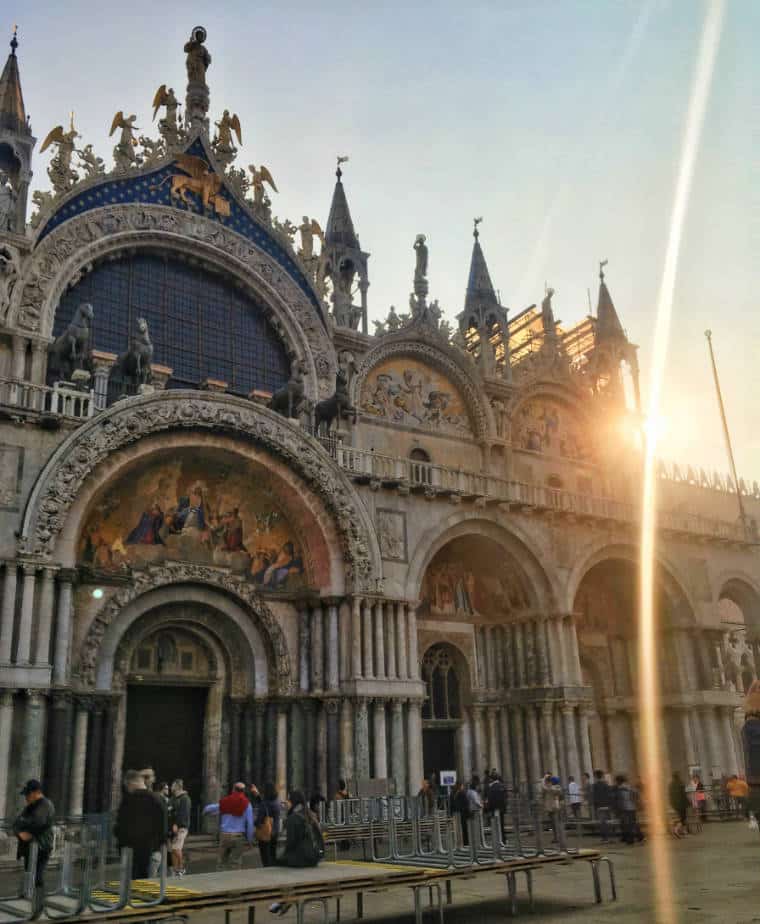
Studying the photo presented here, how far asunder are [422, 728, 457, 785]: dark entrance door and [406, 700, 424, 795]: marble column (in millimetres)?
3185

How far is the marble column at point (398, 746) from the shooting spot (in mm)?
22125

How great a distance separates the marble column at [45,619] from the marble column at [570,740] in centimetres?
1448

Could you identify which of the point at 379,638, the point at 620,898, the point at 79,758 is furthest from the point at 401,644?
the point at 620,898

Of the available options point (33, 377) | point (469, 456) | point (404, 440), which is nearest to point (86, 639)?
point (33, 377)

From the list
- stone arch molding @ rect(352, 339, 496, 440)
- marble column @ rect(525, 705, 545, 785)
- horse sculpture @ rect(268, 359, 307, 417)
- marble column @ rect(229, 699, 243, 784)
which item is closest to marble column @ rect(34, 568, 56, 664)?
marble column @ rect(229, 699, 243, 784)

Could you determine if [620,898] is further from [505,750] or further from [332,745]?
[505,750]

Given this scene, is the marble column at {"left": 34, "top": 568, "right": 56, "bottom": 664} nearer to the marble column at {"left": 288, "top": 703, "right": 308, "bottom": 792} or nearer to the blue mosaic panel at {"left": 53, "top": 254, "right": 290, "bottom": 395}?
the marble column at {"left": 288, "top": 703, "right": 308, "bottom": 792}

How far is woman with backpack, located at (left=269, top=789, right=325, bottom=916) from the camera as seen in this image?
35.5 ft

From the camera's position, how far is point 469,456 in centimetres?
2911

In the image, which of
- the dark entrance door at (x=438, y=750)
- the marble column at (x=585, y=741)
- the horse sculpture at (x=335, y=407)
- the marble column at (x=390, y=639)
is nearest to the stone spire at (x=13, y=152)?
the horse sculpture at (x=335, y=407)

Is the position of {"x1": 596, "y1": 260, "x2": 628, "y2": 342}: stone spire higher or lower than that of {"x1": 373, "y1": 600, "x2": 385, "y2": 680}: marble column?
higher

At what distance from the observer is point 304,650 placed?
22.6 meters

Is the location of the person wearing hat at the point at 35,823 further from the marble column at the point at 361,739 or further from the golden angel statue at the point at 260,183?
the golden angel statue at the point at 260,183

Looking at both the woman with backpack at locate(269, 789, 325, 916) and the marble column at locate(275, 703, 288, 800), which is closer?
the woman with backpack at locate(269, 789, 325, 916)
